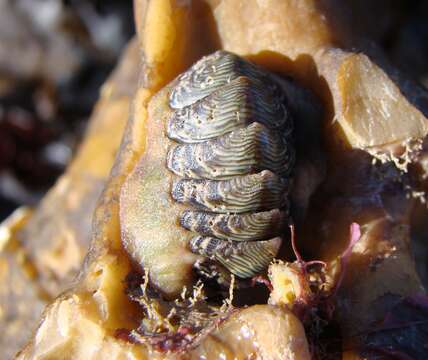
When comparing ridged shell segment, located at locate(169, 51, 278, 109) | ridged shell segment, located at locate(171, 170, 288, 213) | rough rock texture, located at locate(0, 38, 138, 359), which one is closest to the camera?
ridged shell segment, located at locate(171, 170, 288, 213)

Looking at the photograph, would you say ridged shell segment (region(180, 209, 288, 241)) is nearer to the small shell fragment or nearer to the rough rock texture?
the small shell fragment

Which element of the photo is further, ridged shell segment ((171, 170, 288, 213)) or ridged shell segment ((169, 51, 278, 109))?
ridged shell segment ((169, 51, 278, 109))

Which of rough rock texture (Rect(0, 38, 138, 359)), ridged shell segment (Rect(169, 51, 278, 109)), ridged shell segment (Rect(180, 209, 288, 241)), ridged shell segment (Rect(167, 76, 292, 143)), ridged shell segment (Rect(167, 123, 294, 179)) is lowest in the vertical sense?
rough rock texture (Rect(0, 38, 138, 359))

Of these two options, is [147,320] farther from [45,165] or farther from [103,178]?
[45,165]

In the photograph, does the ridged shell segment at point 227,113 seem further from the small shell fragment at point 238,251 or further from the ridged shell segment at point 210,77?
the small shell fragment at point 238,251

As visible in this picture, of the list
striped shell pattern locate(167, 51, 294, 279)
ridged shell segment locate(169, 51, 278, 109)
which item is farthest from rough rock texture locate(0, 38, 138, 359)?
striped shell pattern locate(167, 51, 294, 279)

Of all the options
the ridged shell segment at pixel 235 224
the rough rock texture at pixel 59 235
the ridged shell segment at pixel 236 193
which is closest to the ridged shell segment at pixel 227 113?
the ridged shell segment at pixel 236 193


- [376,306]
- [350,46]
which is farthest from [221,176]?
[350,46]
